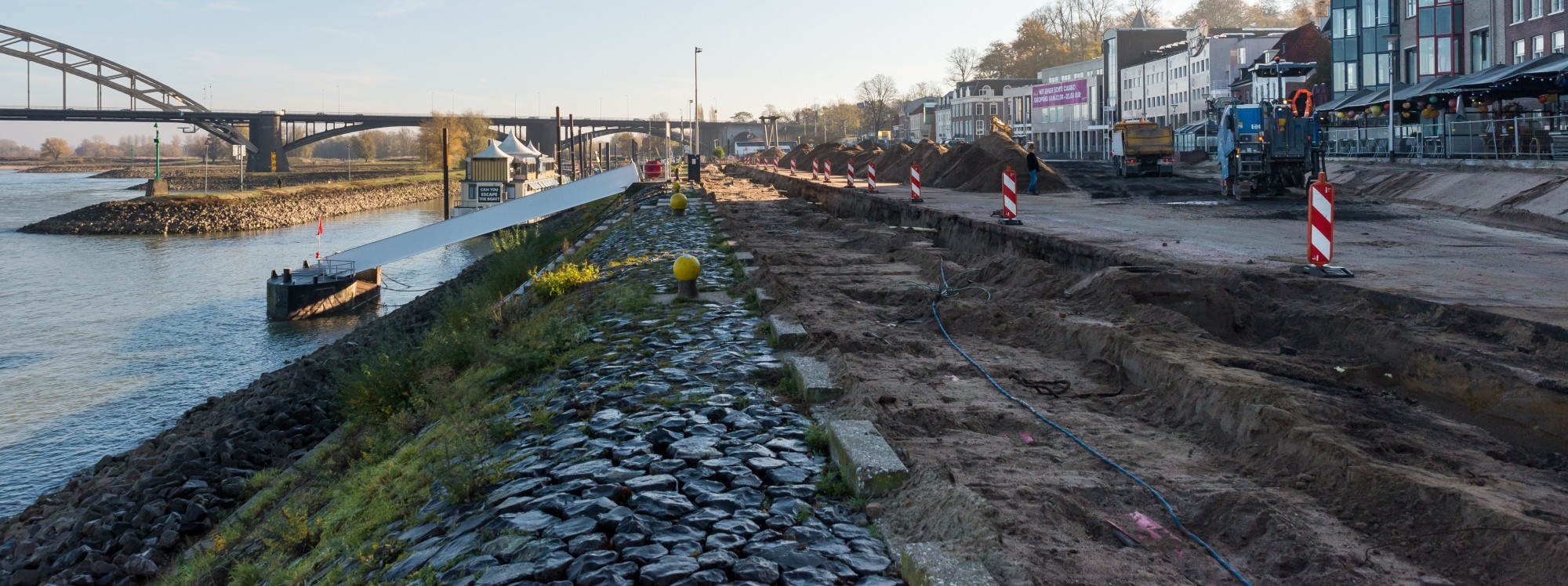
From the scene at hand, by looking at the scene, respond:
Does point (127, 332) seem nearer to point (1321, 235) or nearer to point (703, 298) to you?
point (703, 298)

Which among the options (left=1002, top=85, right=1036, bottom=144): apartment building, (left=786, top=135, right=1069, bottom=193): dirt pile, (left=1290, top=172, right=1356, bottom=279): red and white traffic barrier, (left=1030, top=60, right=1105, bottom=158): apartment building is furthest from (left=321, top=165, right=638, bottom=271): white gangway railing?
(left=1002, top=85, right=1036, bottom=144): apartment building

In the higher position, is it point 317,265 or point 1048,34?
point 1048,34

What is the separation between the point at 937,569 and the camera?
463 centimetres

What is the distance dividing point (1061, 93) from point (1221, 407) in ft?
321

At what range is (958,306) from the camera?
489 inches

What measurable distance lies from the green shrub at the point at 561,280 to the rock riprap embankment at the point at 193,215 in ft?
188

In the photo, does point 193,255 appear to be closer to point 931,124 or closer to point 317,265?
point 317,265

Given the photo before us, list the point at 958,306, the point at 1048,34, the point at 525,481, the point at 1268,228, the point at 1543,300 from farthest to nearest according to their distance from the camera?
the point at 1048,34, the point at 1268,228, the point at 958,306, the point at 1543,300, the point at 525,481

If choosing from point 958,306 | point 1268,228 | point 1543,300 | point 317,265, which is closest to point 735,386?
point 958,306

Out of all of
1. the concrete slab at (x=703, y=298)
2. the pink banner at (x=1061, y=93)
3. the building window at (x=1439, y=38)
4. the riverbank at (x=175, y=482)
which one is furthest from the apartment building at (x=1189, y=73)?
the riverbank at (x=175, y=482)

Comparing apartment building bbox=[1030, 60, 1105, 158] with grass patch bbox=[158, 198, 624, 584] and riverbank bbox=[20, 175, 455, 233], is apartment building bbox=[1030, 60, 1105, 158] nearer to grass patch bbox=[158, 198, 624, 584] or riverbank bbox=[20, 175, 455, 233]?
riverbank bbox=[20, 175, 455, 233]

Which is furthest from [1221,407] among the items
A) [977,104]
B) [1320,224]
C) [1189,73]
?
[977,104]

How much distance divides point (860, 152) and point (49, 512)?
57915 millimetres

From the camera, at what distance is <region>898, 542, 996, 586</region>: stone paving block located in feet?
14.8
